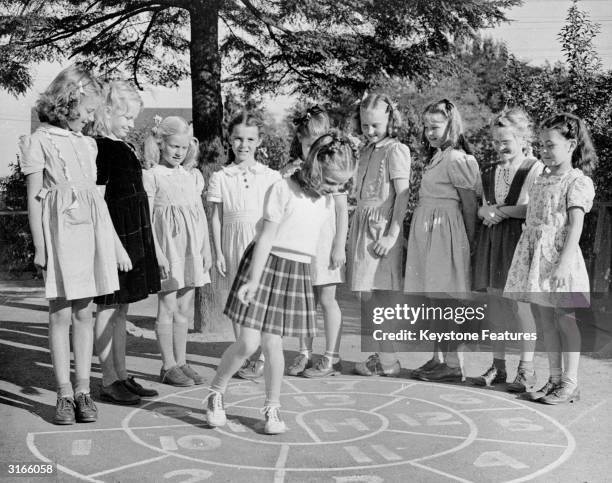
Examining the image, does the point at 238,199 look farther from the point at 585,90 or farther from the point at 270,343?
the point at 585,90

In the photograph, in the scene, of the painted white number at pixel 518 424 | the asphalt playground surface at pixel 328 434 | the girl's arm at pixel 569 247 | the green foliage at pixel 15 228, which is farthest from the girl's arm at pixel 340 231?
the green foliage at pixel 15 228

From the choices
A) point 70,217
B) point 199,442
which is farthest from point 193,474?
point 70,217

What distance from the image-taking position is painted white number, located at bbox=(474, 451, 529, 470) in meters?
3.17

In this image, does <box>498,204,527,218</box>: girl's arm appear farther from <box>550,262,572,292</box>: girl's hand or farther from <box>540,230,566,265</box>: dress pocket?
<box>550,262,572,292</box>: girl's hand

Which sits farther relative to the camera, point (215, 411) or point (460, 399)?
point (460, 399)

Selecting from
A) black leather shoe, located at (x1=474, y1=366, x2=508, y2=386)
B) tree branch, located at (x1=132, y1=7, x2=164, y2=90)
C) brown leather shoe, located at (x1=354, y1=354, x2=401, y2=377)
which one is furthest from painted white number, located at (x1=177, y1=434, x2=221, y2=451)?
tree branch, located at (x1=132, y1=7, x2=164, y2=90)

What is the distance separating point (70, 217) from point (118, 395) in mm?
1106

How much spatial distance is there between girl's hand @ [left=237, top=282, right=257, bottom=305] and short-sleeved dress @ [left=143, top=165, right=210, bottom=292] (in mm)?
1128

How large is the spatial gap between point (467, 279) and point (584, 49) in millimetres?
2377

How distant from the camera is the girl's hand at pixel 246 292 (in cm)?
351

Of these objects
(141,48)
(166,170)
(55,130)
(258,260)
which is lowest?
(258,260)

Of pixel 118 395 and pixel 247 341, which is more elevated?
pixel 247 341

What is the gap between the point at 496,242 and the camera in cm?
459

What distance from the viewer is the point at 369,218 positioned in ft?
15.5
